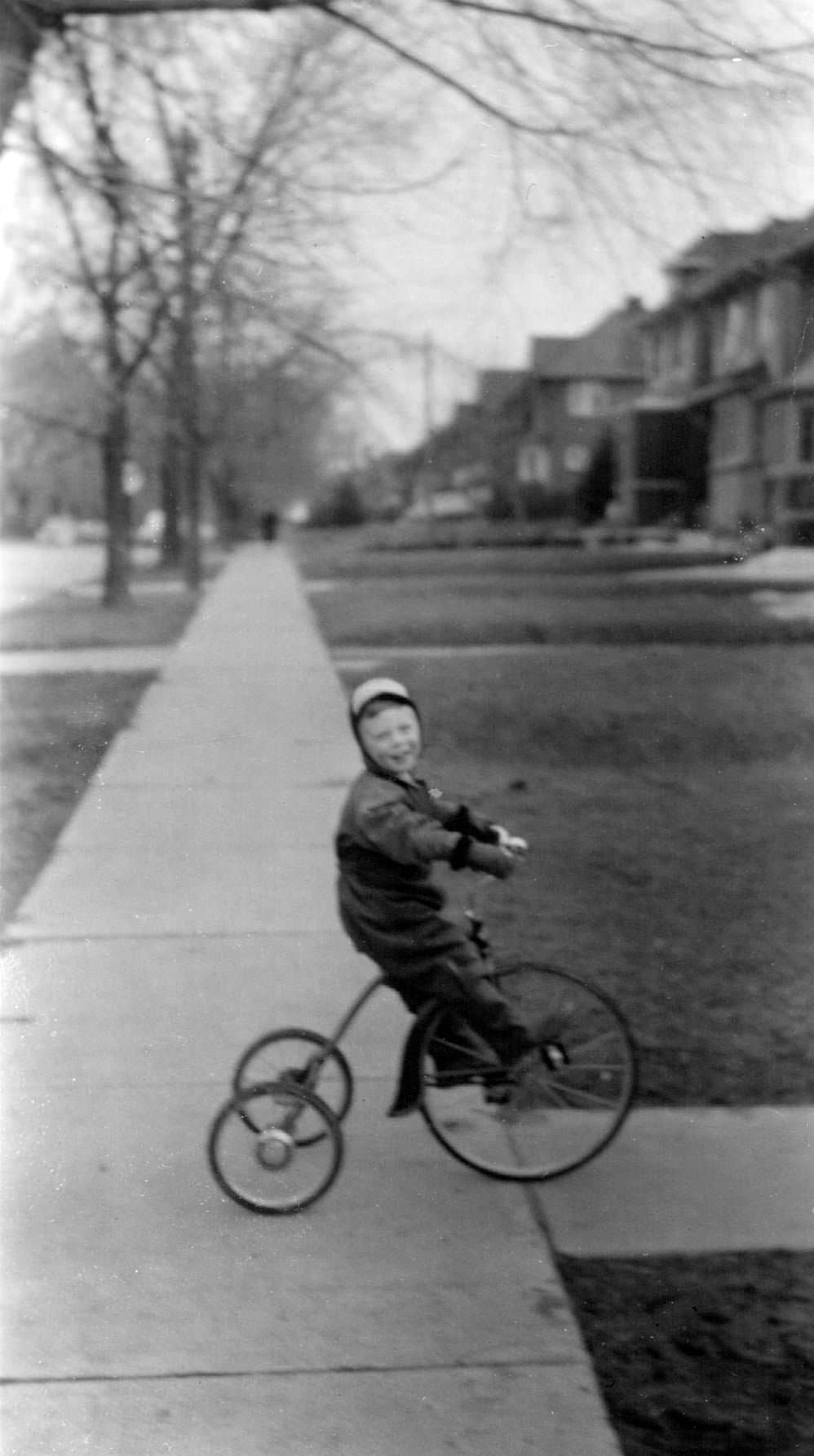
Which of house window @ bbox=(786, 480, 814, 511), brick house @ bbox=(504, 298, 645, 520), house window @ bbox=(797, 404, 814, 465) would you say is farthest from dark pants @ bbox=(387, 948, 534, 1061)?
house window @ bbox=(786, 480, 814, 511)

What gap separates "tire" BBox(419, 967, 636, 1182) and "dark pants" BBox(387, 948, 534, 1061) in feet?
0.11

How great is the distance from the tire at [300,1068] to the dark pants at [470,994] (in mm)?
209

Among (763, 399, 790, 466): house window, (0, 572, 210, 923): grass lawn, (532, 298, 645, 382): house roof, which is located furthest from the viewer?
(0, 572, 210, 923): grass lawn

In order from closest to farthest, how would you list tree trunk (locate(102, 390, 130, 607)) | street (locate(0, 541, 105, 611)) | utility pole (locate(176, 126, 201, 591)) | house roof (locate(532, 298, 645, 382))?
house roof (locate(532, 298, 645, 382)), utility pole (locate(176, 126, 201, 591)), tree trunk (locate(102, 390, 130, 607)), street (locate(0, 541, 105, 611))

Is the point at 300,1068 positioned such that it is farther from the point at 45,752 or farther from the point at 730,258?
the point at 45,752

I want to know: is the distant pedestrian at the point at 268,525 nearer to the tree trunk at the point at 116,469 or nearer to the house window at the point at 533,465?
the tree trunk at the point at 116,469

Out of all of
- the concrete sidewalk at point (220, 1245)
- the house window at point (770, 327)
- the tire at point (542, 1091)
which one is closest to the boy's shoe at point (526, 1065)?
the tire at point (542, 1091)

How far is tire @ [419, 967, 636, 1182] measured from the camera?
13.4 ft

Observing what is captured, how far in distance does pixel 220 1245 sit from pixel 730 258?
10.1ft

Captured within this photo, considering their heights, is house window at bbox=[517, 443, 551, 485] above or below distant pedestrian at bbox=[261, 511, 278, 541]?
above

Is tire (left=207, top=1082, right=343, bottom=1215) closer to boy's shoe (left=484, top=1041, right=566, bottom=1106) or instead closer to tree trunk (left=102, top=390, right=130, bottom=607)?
boy's shoe (left=484, top=1041, right=566, bottom=1106)

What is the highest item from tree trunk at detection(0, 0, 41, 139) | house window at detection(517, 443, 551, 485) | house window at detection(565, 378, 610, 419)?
tree trunk at detection(0, 0, 41, 139)

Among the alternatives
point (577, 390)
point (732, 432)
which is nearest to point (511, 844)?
point (577, 390)

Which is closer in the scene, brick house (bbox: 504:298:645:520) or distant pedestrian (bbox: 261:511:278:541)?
brick house (bbox: 504:298:645:520)
